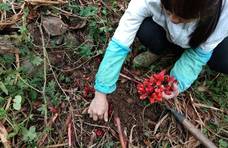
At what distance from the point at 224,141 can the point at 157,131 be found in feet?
1.30

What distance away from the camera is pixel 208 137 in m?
2.43

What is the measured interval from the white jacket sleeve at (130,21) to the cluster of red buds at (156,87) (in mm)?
236

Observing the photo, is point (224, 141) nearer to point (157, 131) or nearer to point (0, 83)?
point (157, 131)

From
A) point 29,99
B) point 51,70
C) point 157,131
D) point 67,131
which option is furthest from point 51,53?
point 157,131

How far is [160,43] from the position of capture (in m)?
2.48

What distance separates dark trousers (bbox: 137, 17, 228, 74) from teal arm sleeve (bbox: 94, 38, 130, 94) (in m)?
0.30

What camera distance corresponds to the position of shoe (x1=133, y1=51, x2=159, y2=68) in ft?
8.41

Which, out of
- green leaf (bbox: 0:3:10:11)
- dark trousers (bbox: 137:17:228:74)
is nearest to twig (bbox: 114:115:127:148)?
dark trousers (bbox: 137:17:228:74)

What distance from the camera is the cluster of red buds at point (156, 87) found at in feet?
7.23

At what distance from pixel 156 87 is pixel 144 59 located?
39cm

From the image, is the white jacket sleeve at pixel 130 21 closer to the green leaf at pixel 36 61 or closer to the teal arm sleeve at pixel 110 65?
the teal arm sleeve at pixel 110 65

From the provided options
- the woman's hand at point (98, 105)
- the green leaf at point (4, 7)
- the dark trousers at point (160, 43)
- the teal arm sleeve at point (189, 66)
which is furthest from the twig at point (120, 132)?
the green leaf at point (4, 7)

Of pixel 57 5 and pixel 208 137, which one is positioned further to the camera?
pixel 57 5

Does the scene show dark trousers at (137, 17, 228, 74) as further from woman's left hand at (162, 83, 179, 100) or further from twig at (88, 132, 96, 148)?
twig at (88, 132, 96, 148)
